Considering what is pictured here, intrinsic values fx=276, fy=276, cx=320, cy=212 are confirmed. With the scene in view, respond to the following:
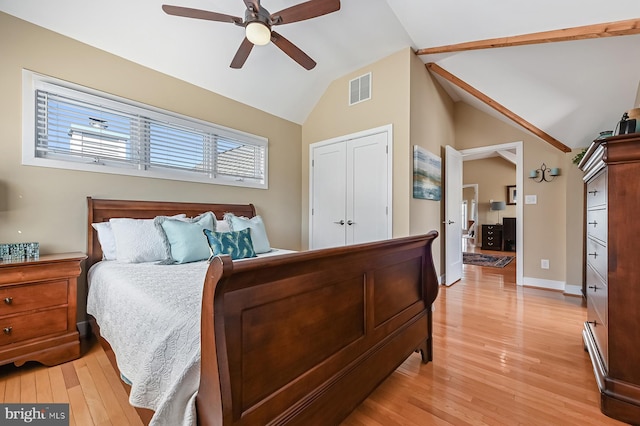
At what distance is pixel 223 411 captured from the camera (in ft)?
2.72

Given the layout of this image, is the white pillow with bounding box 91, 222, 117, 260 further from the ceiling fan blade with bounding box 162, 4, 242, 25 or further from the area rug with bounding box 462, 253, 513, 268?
the area rug with bounding box 462, 253, 513, 268

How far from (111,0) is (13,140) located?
1.40 metres

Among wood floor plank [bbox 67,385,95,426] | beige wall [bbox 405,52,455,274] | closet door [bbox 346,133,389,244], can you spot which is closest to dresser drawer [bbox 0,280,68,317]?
wood floor plank [bbox 67,385,95,426]

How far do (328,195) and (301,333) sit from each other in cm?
308

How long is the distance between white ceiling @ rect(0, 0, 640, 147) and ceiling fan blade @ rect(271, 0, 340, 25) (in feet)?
2.91

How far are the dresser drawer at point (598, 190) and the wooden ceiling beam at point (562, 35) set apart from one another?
110cm

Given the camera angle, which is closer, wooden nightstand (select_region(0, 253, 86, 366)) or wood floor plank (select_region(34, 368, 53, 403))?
wood floor plank (select_region(34, 368, 53, 403))

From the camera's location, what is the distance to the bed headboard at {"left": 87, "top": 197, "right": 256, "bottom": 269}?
251 cm

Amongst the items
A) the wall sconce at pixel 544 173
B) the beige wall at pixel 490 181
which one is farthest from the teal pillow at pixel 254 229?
the beige wall at pixel 490 181

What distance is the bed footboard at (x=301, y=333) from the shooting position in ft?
2.85

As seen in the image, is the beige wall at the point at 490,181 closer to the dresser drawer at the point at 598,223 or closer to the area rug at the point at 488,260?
the area rug at the point at 488,260

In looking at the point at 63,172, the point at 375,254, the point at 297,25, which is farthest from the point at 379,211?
the point at 63,172

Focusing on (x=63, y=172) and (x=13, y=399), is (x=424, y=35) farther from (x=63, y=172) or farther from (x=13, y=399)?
(x=13, y=399)

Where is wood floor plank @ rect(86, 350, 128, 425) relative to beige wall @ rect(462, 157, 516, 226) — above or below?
below
